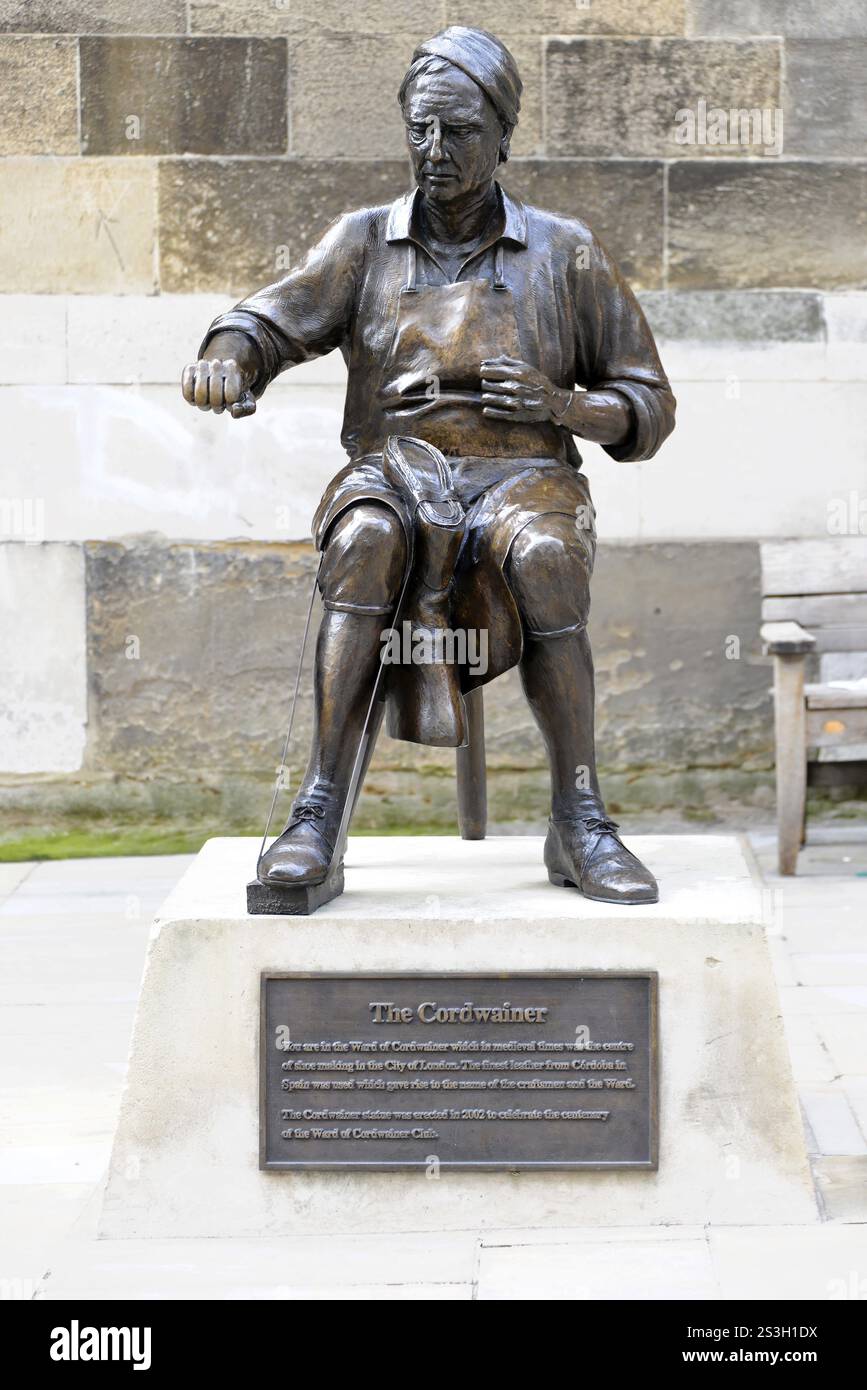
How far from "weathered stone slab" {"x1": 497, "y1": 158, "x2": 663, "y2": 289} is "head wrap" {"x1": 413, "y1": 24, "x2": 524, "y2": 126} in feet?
9.56

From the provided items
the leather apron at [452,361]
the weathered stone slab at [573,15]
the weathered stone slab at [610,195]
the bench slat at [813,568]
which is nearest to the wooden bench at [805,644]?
the bench slat at [813,568]

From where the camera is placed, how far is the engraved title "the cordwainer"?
305cm

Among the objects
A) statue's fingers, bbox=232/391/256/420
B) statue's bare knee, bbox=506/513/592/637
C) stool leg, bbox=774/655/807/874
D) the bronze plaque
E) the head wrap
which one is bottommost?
stool leg, bbox=774/655/807/874

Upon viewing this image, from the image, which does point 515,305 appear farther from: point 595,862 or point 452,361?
point 595,862

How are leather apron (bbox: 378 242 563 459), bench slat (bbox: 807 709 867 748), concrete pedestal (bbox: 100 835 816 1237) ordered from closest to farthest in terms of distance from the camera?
concrete pedestal (bbox: 100 835 816 1237), leather apron (bbox: 378 242 563 459), bench slat (bbox: 807 709 867 748)

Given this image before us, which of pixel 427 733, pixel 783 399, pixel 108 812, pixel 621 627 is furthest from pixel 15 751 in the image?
pixel 427 733

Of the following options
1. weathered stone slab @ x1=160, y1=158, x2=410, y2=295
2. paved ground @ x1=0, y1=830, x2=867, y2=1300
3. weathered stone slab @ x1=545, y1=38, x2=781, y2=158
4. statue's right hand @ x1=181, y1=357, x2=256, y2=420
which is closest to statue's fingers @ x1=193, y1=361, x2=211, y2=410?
statue's right hand @ x1=181, y1=357, x2=256, y2=420

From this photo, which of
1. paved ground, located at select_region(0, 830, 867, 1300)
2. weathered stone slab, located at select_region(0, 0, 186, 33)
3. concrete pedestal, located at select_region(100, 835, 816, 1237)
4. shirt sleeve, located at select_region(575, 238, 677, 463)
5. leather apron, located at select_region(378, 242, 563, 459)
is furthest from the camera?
weathered stone slab, located at select_region(0, 0, 186, 33)

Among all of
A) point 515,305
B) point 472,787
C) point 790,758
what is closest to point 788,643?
point 790,758

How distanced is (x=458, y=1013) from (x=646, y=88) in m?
4.14

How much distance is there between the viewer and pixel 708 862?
354 cm

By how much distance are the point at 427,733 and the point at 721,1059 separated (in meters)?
0.77

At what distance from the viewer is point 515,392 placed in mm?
→ 3262

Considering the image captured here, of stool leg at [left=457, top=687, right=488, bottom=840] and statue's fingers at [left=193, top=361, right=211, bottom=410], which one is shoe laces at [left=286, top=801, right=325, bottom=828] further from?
statue's fingers at [left=193, top=361, right=211, bottom=410]
